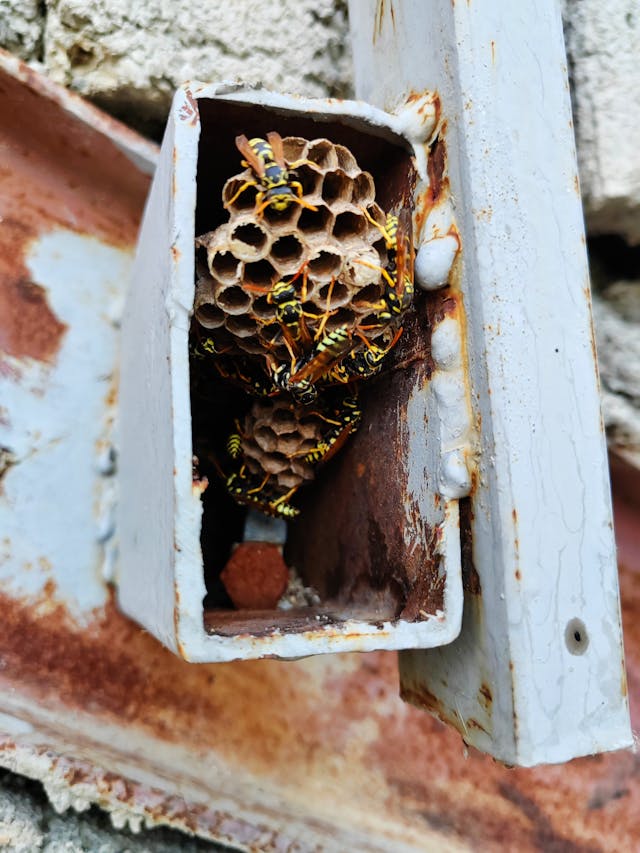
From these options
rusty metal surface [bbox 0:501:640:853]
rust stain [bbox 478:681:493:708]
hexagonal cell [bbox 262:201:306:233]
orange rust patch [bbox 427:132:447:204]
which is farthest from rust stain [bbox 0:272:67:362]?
rust stain [bbox 478:681:493:708]

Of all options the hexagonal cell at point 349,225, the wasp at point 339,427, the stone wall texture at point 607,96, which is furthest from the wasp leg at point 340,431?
the stone wall texture at point 607,96

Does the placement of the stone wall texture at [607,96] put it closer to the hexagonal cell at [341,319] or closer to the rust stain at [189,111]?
the hexagonal cell at [341,319]

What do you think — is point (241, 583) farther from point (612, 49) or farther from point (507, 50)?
point (612, 49)

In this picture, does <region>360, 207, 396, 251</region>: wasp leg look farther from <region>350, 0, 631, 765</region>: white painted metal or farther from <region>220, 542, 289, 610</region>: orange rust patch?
<region>220, 542, 289, 610</region>: orange rust patch

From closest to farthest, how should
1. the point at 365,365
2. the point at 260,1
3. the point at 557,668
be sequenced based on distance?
the point at 557,668, the point at 365,365, the point at 260,1

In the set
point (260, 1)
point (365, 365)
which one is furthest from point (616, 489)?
point (260, 1)

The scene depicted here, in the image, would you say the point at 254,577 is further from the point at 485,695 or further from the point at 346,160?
the point at 346,160
